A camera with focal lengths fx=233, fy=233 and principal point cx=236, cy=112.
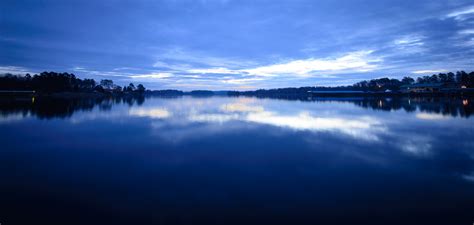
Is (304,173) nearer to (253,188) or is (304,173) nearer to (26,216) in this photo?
(253,188)

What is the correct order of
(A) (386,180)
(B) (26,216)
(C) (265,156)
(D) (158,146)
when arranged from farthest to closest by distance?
(D) (158,146), (C) (265,156), (A) (386,180), (B) (26,216)

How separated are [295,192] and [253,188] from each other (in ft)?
3.81

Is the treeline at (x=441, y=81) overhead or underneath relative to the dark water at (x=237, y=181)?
overhead

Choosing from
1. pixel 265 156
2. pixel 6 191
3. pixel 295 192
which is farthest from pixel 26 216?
pixel 265 156

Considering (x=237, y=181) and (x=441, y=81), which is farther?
(x=441, y=81)

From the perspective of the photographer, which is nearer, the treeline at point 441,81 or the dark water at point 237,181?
the dark water at point 237,181

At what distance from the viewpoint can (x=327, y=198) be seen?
19.7 ft

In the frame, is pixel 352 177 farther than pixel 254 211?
Yes

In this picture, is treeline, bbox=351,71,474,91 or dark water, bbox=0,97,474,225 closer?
dark water, bbox=0,97,474,225

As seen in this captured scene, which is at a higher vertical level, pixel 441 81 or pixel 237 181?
pixel 441 81

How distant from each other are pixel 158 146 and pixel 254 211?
7.75 meters

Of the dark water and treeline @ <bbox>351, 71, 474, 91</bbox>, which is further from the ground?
treeline @ <bbox>351, 71, 474, 91</bbox>

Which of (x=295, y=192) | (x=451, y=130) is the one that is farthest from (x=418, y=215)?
(x=451, y=130)

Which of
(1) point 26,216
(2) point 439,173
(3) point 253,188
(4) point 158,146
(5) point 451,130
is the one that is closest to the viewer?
(1) point 26,216
